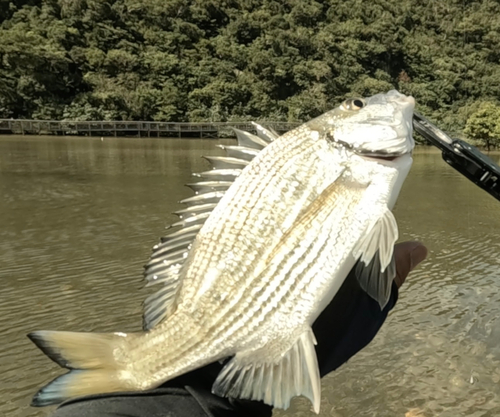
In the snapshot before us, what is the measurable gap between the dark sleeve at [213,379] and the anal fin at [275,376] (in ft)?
0.23

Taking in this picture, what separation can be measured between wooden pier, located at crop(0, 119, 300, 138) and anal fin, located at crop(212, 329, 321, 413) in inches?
1131

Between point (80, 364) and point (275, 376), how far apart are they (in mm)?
535

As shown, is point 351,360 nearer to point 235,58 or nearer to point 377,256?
point 377,256

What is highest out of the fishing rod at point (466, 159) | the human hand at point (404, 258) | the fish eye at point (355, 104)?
the fish eye at point (355, 104)

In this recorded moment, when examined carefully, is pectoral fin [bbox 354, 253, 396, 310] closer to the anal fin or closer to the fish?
the fish

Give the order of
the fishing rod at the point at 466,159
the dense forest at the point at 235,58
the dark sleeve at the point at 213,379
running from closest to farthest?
the dark sleeve at the point at 213,379 → the fishing rod at the point at 466,159 → the dense forest at the point at 235,58

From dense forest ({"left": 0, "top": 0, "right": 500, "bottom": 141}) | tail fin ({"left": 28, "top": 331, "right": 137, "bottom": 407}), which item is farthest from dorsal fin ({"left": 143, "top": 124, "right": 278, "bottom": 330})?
dense forest ({"left": 0, "top": 0, "right": 500, "bottom": 141})

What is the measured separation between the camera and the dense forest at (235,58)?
3890 cm

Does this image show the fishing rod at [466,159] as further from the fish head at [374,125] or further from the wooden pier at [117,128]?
the wooden pier at [117,128]

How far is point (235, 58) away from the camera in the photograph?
164 ft

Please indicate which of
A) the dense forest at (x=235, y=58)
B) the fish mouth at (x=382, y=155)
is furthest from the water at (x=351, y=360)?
the dense forest at (x=235, y=58)

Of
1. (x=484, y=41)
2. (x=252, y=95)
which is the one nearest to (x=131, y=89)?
(x=252, y=95)

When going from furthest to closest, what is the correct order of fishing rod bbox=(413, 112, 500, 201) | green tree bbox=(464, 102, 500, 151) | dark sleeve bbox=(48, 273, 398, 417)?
green tree bbox=(464, 102, 500, 151), fishing rod bbox=(413, 112, 500, 201), dark sleeve bbox=(48, 273, 398, 417)

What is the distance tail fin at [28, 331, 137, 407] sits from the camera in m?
1.25
